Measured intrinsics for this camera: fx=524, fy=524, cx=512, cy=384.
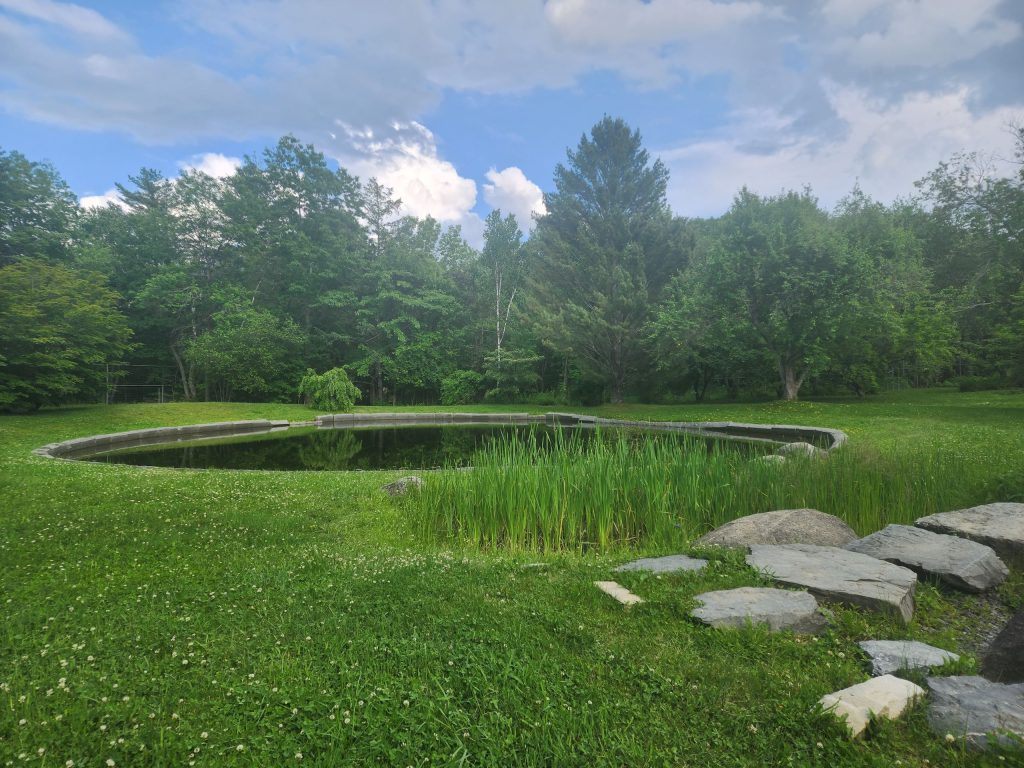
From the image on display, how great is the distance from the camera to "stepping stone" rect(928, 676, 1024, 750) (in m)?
1.87

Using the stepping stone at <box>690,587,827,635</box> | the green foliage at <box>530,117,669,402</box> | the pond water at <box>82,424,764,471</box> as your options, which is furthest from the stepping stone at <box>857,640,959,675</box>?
the green foliage at <box>530,117,669,402</box>

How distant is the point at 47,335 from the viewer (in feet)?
55.2

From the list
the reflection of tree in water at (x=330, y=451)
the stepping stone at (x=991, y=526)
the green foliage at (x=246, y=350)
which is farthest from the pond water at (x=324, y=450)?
the green foliage at (x=246, y=350)

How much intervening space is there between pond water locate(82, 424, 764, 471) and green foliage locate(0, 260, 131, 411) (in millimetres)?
6178

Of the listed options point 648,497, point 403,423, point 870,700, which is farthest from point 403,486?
point 403,423

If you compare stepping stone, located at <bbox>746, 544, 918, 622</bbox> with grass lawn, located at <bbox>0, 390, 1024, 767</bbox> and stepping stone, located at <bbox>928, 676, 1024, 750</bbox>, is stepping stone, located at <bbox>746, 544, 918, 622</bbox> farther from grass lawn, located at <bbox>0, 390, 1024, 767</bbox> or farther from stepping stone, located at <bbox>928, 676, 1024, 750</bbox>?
stepping stone, located at <bbox>928, 676, 1024, 750</bbox>

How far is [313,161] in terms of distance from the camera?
32.5m

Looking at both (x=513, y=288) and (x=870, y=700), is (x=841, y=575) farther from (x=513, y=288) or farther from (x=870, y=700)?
(x=513, y=288)

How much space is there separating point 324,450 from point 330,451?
281 mm

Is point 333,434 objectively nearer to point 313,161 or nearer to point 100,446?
point 100,446

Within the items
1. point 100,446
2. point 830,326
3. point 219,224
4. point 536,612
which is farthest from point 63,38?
point 219,224

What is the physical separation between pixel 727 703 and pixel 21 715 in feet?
9.68

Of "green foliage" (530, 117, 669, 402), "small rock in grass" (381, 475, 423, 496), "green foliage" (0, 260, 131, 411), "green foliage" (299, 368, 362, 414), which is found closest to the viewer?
"small rock in grass" (381, 475, 423, 496)

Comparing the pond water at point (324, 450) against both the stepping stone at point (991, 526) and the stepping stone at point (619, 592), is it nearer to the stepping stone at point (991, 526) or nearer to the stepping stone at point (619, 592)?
the stepping stone at point (991, 526)
